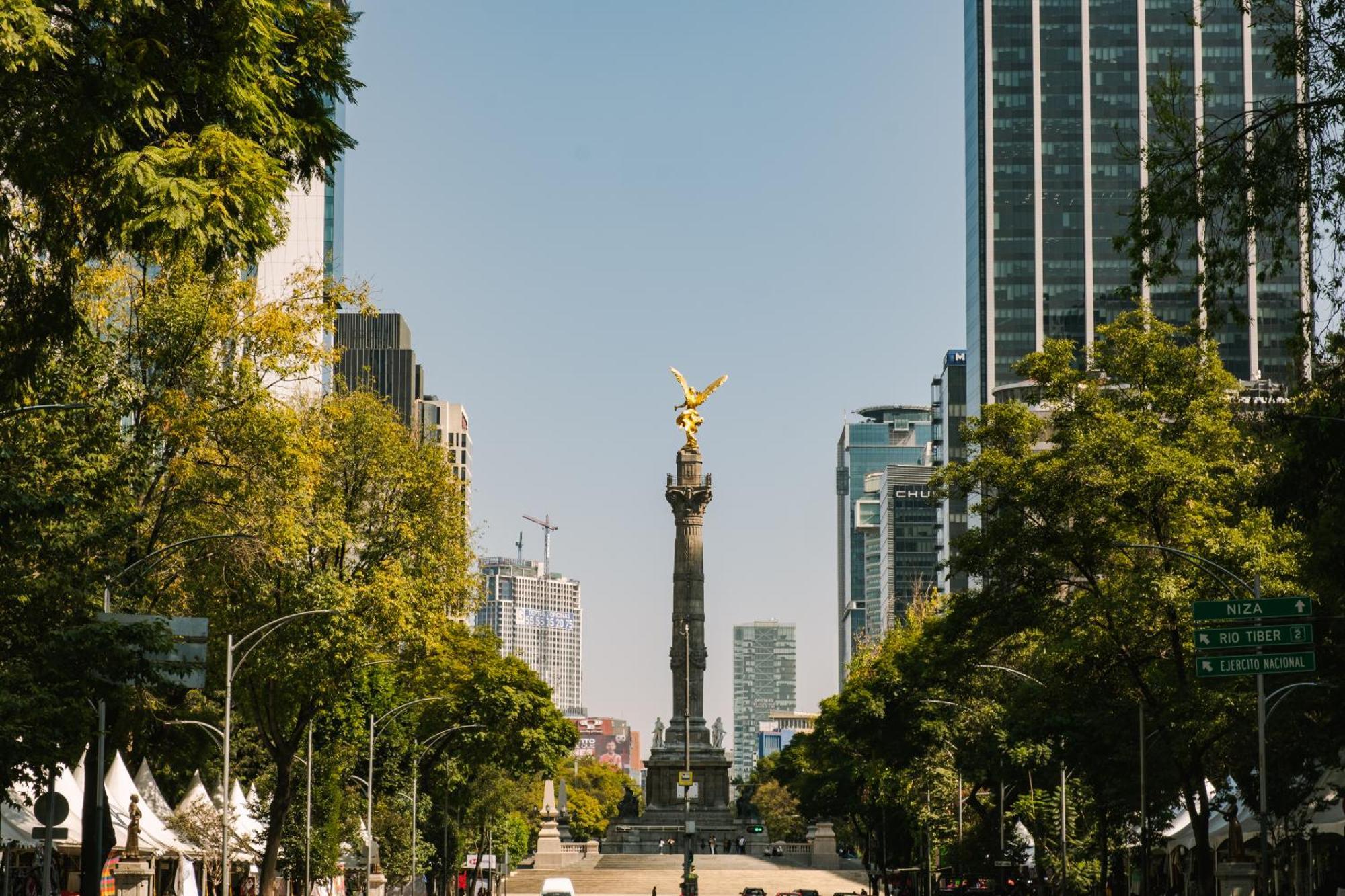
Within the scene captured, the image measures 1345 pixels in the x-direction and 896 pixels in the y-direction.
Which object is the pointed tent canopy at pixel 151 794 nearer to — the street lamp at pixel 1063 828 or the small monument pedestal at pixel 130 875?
the small monument pedestal at pixel 130 875

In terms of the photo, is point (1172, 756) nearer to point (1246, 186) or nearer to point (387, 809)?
point (1246, 186)

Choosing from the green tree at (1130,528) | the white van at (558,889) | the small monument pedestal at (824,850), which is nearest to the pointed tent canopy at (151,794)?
the white van at (558,889)

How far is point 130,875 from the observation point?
136ft

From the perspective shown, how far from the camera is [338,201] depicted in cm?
12900

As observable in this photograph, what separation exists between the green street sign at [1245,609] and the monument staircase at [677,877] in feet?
200

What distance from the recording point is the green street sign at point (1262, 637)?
96.0 ft

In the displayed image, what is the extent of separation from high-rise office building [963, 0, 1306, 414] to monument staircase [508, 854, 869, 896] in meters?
69.6

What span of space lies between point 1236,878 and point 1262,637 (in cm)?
1580

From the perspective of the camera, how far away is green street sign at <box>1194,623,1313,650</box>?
29250 mm

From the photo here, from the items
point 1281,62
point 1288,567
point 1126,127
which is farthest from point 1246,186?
point 1126,127

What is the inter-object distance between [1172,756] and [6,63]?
101 feet

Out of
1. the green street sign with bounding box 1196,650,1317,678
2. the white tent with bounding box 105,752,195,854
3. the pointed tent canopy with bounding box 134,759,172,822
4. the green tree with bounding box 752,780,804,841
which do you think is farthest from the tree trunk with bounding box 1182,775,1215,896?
the green tree with bounding box 752,780,804,841

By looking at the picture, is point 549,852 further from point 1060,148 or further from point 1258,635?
point 1258,635

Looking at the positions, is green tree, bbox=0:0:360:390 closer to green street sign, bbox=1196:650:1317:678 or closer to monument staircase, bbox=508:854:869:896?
green street sign, bbox=1196:650:1317:678
